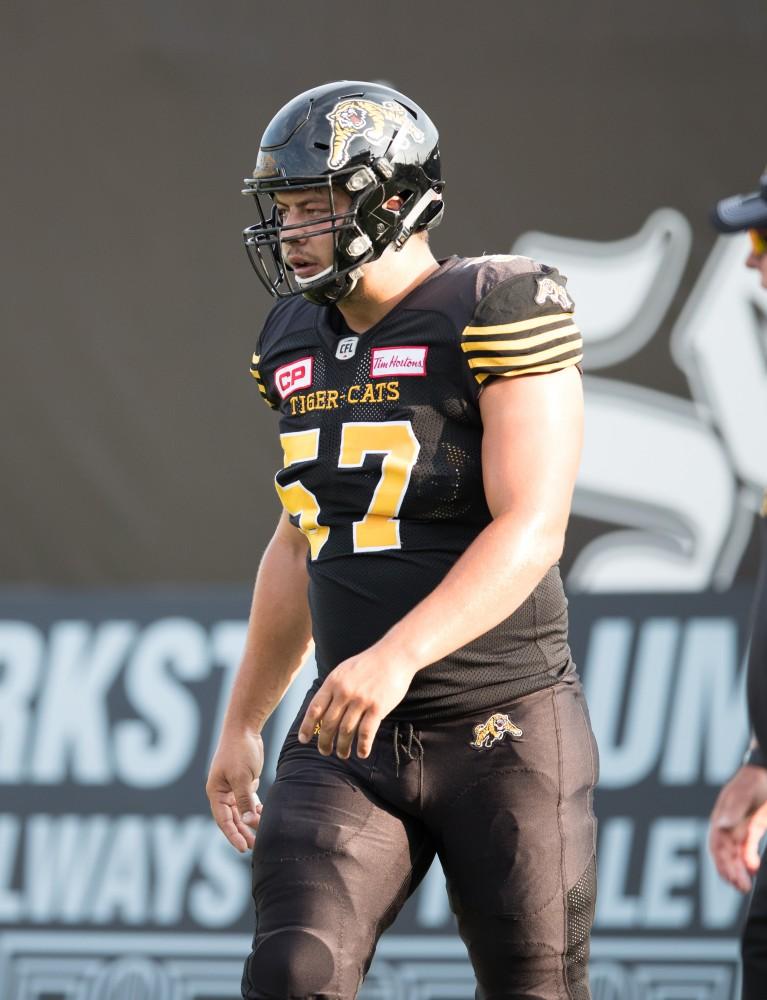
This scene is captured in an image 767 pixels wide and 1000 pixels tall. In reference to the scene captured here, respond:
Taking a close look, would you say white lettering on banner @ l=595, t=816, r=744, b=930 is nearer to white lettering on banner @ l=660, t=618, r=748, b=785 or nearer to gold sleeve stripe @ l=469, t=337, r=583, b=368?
white lettering on banner @ l=660, t=618, r=748, b=785

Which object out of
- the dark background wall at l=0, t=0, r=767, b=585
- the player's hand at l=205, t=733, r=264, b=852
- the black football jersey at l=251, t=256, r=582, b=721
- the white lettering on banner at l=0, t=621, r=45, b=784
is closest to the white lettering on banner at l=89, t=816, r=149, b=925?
the white lettering on banner at l=0, t=621, r=45, b=784

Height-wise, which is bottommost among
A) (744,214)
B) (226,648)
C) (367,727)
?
(226,648)

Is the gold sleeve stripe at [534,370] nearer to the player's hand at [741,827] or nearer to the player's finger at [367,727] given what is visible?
the player's finger at [367,727]

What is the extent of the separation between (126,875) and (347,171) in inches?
114

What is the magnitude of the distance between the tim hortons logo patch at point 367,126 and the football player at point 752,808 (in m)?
0.68

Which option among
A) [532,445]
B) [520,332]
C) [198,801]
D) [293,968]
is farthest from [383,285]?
[198,801]

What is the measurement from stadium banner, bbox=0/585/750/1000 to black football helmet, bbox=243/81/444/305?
2.38 metres

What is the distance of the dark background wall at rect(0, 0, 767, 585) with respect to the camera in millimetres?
5312

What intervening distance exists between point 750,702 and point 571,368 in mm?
825

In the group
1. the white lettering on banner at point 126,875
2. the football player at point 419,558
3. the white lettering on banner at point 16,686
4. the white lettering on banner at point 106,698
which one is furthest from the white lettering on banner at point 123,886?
the football player at point 419,558

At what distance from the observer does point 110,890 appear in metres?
5.16

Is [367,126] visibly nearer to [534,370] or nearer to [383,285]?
[383,285]

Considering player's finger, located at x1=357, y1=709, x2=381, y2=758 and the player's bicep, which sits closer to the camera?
player's finger, located at x1=357, y1=709, x2=381, y2=758

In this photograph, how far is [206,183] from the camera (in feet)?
18.0
